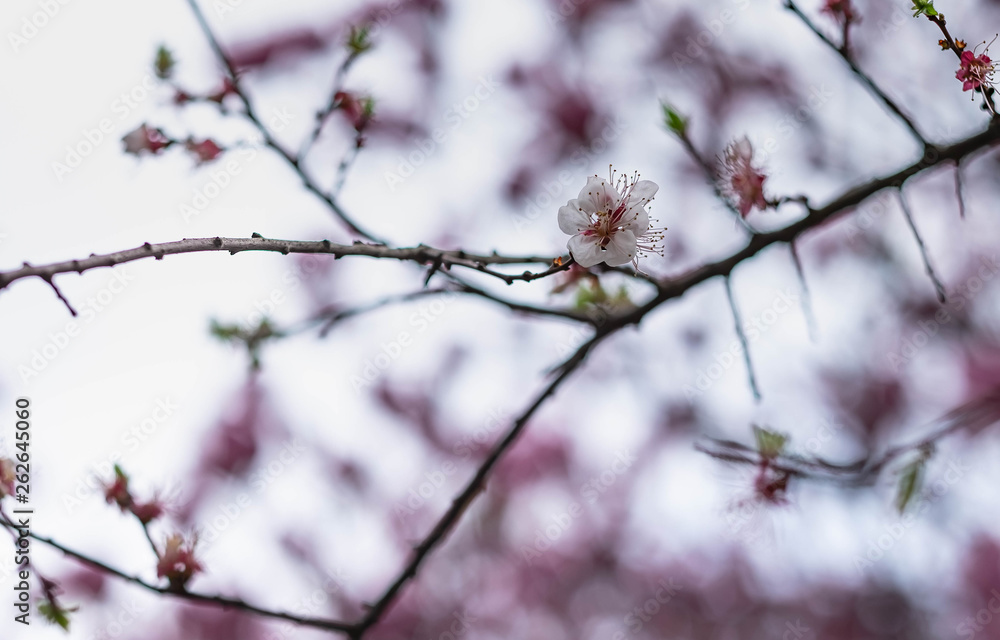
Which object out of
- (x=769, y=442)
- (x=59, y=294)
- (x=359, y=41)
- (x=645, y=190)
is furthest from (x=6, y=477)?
(x=769, y=442)

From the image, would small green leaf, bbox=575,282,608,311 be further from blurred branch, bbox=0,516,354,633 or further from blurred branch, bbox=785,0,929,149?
blurred branch, bbox=0,516,354,633

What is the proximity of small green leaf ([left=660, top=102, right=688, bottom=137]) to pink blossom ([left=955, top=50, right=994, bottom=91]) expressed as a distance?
0.63 metres

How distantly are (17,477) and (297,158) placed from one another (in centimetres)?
102

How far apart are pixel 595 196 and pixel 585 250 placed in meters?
0.14

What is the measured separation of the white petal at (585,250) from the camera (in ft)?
4.09

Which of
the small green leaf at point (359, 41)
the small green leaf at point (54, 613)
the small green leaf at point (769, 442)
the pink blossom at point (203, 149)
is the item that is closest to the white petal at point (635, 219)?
the small green leaf at point (769, 442)

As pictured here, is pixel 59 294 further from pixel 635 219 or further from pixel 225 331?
pixel 225 331

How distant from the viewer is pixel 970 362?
14.7ft

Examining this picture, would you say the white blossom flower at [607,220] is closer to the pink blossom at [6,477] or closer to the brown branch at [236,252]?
the brown branch at [236,252]

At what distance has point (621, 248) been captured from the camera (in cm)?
132

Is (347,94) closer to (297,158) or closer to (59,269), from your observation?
(297,158)

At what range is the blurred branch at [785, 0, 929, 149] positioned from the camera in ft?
4.88

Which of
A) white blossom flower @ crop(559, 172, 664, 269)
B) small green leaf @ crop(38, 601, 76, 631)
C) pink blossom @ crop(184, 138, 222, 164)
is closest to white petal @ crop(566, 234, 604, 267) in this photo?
white blossom flower @ crop(559, 172, 664, 269)

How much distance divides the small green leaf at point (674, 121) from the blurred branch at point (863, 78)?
1.18 feet
